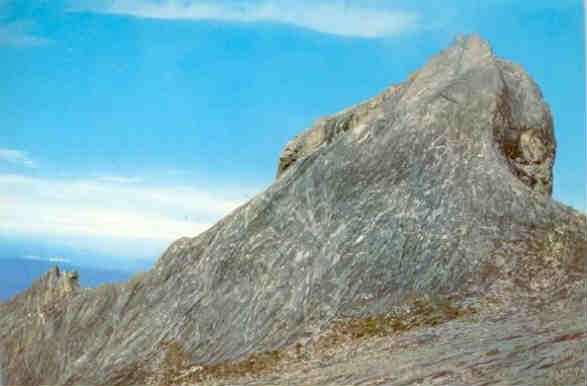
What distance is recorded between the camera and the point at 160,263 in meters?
34.8

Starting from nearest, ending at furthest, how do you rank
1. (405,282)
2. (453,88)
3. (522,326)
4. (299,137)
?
1. (522,326)
2. (405,282)
3. (453,88)
4. (299,137)

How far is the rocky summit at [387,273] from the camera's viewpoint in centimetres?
2525

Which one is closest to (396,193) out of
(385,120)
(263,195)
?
(385,120)

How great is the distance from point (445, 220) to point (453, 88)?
6698 millimetres

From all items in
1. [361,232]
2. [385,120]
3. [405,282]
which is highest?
[385,120]

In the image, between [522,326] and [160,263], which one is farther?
[160,263]

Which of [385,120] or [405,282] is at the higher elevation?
[385,120]

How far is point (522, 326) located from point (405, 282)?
15.5 feet

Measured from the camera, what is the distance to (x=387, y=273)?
28.7m

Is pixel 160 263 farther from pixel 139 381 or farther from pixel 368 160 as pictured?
pixel 368 160

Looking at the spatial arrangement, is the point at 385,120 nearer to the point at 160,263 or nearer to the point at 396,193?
the point at 396,193

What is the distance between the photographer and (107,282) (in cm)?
3722

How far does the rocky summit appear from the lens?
2525cm

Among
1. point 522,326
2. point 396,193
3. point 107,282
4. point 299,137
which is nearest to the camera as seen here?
point 522,326
